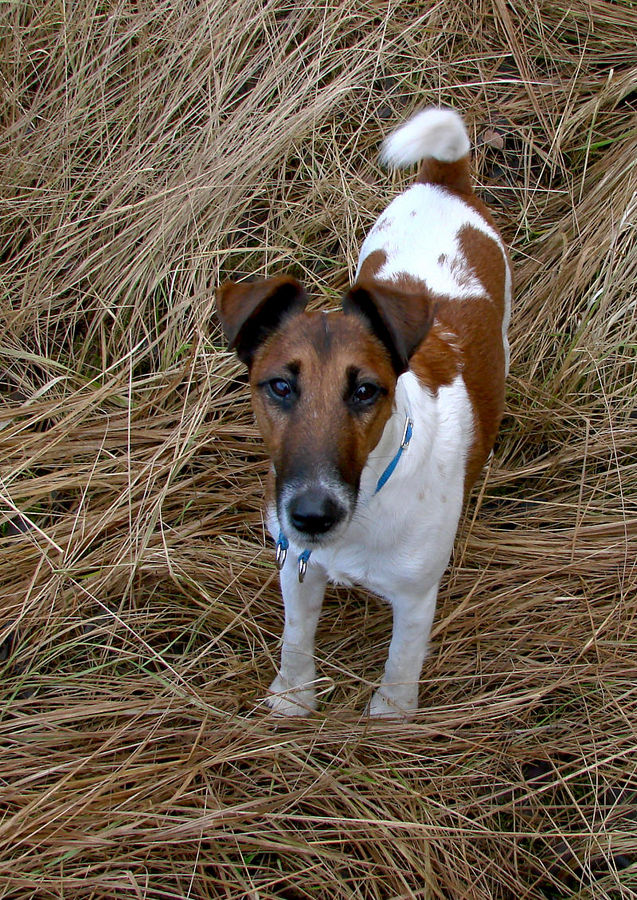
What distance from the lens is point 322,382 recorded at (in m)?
2.53

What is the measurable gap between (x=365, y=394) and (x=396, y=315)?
10.9 inches

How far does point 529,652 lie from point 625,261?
2239 mm

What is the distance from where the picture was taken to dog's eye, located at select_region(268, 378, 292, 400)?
2.59 m

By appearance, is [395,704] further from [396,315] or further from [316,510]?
[396,315]

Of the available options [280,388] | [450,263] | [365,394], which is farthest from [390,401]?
[450,263]

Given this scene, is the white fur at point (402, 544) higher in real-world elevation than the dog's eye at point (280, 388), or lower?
lower

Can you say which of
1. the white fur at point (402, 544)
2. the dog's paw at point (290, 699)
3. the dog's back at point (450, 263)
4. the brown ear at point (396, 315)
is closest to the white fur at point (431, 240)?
the dog's back at point (450, 263)

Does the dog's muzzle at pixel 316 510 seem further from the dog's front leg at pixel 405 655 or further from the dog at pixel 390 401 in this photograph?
the dog's front leg at pixel 405 655

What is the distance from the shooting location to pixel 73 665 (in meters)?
3.58

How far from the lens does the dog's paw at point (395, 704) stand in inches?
131

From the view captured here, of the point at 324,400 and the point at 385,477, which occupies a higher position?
the point at 324,400

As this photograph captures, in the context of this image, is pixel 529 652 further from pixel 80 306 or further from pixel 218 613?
pixel 80 306

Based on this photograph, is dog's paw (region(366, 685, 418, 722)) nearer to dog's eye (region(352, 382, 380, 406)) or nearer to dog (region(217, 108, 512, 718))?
dog (region(217, 108, 512, 718))

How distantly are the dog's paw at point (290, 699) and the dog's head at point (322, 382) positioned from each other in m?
1.13
